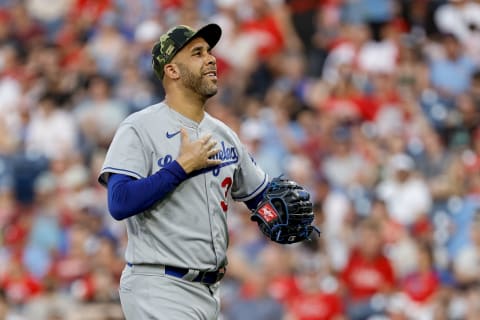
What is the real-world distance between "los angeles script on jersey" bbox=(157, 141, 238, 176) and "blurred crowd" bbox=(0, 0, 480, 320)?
12.6ft

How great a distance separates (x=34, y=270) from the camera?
10836 mm

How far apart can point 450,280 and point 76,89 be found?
18.0 feet

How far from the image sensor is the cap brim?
4891mm

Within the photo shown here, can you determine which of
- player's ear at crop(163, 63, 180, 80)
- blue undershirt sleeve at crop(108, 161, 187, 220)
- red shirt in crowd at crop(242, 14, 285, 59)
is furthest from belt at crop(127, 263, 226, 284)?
red shirt in crowd at crop(242, 14, 285, 59)

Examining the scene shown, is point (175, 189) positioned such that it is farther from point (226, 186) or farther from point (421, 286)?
point (421, 286)

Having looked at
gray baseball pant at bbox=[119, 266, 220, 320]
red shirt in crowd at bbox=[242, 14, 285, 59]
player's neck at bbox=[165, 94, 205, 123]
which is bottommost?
gray baseball pant at bbox=[119, 266, 220, 320]

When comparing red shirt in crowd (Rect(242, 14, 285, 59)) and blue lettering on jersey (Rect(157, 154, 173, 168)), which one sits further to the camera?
red shirt in crowd (Rect(242, 14, 285, 59))

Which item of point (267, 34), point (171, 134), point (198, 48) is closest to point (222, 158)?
point (171, 134)

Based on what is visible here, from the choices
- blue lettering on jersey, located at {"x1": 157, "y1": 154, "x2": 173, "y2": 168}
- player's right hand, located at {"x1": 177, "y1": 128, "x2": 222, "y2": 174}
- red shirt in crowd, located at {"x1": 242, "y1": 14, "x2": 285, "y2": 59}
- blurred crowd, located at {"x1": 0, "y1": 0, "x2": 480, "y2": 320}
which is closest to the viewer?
player's right hand, located at {"x1": 177, "y1": 128, "x2": 222, "y2": 174}

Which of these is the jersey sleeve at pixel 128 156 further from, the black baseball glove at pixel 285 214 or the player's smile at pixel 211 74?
the black baseball glove at pixel 285 214

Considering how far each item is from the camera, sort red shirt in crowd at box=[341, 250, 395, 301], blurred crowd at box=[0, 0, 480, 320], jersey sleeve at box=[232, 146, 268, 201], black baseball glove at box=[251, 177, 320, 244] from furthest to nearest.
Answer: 1. blurred crowd at box=[0, 0, 480, 320]
2. red shirt in crowd at box=[341, 250, 395, 301]
3. jersey sleeve at box=[232, 146, 268, 201]
4. black baseball glove at box=[251, 177, 320, 244]

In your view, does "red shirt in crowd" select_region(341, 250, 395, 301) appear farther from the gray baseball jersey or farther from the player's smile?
the player's smile

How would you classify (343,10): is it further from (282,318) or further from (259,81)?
(282,318)

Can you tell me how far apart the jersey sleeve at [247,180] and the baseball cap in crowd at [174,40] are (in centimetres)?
57
